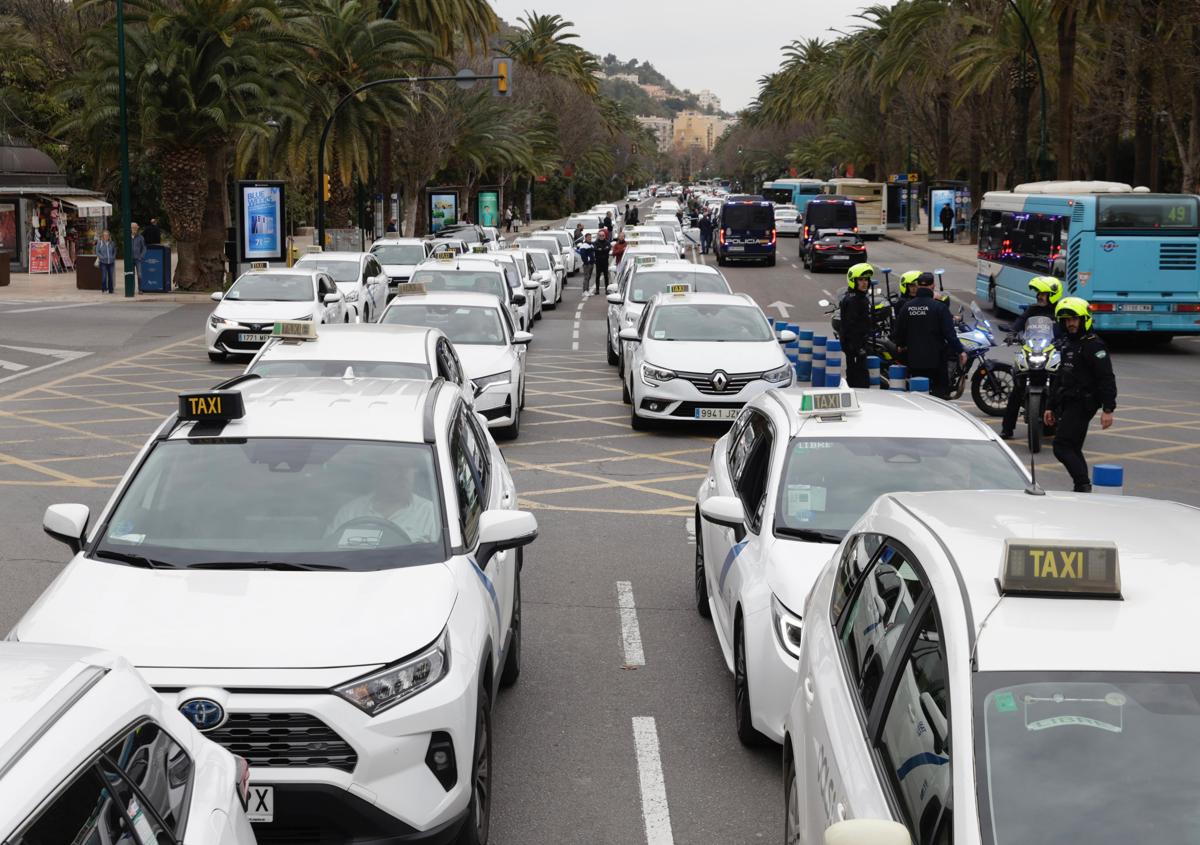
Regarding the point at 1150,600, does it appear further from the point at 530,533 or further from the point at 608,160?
the point at 608,160

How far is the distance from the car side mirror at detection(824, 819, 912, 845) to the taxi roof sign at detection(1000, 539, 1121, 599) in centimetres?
71

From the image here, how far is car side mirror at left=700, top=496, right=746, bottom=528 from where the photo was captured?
745cm

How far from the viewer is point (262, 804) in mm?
4934

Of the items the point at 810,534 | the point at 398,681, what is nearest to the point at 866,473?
the point at 810,534

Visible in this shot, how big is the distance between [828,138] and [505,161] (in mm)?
39281

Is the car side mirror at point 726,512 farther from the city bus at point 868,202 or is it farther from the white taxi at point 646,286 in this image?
the city bus at point 868,202

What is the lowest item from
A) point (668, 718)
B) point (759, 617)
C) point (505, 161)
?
point (668, 718)

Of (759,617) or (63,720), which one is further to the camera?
(759,617)

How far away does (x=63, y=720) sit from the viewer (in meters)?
3.11

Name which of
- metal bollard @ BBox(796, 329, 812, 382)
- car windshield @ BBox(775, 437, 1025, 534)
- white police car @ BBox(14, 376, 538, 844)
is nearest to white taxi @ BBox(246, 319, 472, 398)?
white police car @ BBox(14, 376, 538, 844)

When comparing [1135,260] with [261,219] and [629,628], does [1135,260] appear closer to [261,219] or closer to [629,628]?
[629,628]

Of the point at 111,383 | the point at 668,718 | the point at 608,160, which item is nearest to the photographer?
the point at 668,718

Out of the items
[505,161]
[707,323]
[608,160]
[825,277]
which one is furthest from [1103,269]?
[608,160]

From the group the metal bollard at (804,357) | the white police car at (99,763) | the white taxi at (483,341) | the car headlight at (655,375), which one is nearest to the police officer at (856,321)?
the car headlight at (655,375)
